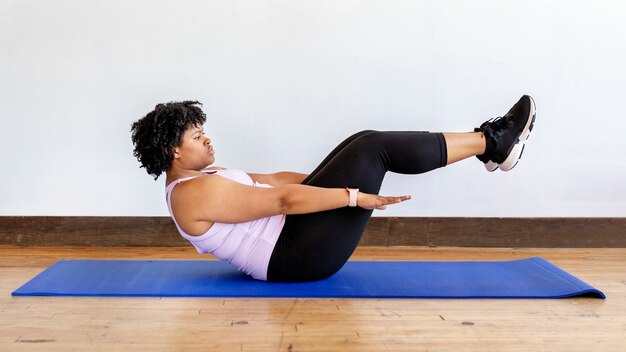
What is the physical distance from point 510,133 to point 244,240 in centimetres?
118

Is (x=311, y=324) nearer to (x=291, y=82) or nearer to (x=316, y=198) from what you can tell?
(x=316, y=198)

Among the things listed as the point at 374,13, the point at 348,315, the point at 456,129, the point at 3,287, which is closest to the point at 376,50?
the point at 374,13

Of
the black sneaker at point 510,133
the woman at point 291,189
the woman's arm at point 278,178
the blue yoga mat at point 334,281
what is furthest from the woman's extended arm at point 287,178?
the black sneaker at point 510,133

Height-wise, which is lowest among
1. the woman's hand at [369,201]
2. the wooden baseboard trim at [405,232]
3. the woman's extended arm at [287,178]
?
the wooden baseboard trim at [405,232]

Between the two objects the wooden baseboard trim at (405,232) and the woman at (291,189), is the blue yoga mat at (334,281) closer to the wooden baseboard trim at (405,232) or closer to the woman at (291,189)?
the woman at (291,189)

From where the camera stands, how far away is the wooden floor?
2.61 m

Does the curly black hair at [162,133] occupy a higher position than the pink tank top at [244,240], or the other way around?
the curly black hair at [162,133]

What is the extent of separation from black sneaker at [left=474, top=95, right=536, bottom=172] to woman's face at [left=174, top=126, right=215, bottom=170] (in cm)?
113

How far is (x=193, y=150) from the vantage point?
3.20 metres

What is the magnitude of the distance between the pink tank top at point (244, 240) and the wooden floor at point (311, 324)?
0.21 metres

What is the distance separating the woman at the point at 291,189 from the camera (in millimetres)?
3102

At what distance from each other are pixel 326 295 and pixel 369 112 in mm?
1416

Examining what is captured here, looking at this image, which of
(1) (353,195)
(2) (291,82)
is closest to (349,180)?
(1) (353,195)

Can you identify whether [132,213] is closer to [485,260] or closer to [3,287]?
[3,287]
